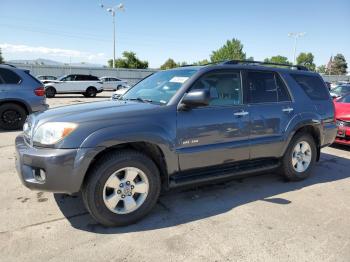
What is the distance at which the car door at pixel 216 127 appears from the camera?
11.6 ft

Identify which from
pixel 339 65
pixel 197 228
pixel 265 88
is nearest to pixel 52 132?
pixel 197 228

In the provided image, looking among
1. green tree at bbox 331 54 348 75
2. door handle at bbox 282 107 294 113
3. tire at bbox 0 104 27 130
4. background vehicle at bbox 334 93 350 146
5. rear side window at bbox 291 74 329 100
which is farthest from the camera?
green tree at bbox 331 54 348 75

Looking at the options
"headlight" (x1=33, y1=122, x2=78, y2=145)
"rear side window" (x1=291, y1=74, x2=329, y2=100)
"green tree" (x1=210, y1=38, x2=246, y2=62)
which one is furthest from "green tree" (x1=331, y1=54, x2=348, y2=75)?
"headlight" (x1=33, y1=122, x2=78, y2=145)

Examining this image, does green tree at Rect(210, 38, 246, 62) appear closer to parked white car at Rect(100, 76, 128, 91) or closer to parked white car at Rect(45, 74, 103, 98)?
parked white car at Rect(100, 76, 128, 91)

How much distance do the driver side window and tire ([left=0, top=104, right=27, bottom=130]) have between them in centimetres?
607

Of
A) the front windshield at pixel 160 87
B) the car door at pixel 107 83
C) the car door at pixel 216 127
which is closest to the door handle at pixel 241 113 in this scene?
the car door at pixel 216 127

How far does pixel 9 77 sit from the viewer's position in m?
7.96

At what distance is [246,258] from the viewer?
9.13 ft

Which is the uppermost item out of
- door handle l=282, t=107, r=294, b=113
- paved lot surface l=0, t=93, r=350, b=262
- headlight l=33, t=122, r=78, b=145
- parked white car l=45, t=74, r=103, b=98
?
parked white car l=45, t=74, r=103, b=98

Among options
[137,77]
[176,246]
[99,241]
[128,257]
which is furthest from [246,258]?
[137,77]

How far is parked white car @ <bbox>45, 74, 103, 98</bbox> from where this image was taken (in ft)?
68.4

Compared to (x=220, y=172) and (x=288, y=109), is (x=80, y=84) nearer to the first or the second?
(x=288, y=109)

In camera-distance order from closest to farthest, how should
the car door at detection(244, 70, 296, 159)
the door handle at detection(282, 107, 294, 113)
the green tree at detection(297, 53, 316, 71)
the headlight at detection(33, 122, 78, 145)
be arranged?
the headlight at detection(33, 122, 78, 145) → the car door at detection(244, 70, 296, 159) → the door handle at detection(282, 107, 294, 113) → the green tree at detection(297, 53, 316, 71)

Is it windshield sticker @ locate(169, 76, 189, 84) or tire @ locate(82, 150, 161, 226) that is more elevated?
windshield sticker @ locate(169, 76, 189, 84)
